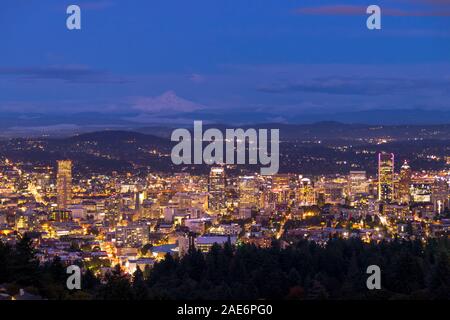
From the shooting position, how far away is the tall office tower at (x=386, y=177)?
35.5m

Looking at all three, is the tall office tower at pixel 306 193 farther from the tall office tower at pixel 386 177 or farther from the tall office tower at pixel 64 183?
the tall office tower at pixel 64 183

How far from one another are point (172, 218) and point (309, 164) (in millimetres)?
5904

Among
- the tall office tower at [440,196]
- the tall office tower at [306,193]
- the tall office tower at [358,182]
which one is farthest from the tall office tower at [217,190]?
the tall office tower at [440,196]

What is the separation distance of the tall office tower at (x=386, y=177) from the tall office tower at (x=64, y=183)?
38.2 feet

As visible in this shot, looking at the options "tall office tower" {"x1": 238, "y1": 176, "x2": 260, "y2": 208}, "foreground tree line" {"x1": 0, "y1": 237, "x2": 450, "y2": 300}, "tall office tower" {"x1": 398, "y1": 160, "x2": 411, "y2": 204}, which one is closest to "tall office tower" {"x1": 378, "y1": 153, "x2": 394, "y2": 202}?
"tall office tower" {"x1": 398, "y1": 160, "x2": 411, "y2": 204}

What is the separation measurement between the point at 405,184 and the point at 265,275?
23.0 meters

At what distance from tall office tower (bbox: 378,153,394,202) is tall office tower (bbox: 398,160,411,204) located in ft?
1.13

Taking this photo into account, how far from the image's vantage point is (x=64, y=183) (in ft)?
113

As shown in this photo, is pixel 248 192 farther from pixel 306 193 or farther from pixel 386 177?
pixel 386 177

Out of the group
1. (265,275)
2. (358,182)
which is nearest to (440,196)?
(358,182)

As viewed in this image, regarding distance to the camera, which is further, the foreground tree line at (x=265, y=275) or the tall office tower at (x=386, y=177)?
the tall office tower at (x=386, y=177)

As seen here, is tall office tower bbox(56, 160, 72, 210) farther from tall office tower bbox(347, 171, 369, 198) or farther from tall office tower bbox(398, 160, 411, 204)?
tall office tower bbox(398, 160, 411, 204)
